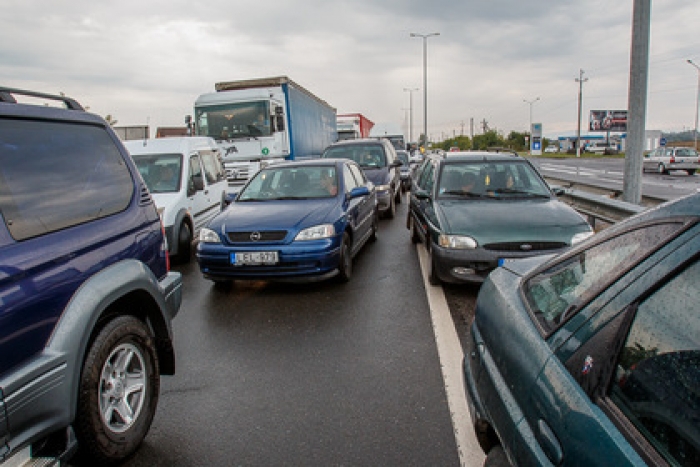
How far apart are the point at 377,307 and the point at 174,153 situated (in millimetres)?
4998

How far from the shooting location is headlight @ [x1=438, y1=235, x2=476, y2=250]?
505cm

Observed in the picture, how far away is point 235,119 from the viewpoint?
47.3 ft

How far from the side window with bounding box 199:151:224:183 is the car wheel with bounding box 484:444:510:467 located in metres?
7.90

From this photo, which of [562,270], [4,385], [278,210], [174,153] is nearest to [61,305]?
[4,385]

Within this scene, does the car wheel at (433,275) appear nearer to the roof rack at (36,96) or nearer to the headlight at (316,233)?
the headlight at (316,233)

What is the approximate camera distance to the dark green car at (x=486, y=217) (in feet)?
16.2

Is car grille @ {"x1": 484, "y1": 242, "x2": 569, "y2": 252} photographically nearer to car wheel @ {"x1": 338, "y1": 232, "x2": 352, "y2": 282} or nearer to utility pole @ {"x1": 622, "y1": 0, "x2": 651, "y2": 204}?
car wheel @ {"x1": 338, "y1": 232, "x2": 352, "y2": 282}

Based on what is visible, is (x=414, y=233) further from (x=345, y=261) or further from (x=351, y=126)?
(x=351, y=126)

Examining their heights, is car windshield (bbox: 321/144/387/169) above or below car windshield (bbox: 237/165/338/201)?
above

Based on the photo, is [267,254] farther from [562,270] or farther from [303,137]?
[303,137]

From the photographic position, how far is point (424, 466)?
250cm

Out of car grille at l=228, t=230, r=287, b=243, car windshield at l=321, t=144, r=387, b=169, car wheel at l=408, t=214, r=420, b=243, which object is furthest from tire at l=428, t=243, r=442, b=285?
car windshield at l=321, t=144, r=387, b=169

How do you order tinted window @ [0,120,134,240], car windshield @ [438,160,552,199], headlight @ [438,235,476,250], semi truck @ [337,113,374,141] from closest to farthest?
1. tinted window @ [0,120,134,240]
2. headlight @ [438,235,476,250]
3. car windshield @ [438,160,552,199]
4. semi truck @ [337,113,374,141]

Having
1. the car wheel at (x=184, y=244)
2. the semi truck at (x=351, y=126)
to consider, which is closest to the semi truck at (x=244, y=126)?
the car wheel at (x=184, y=244)
